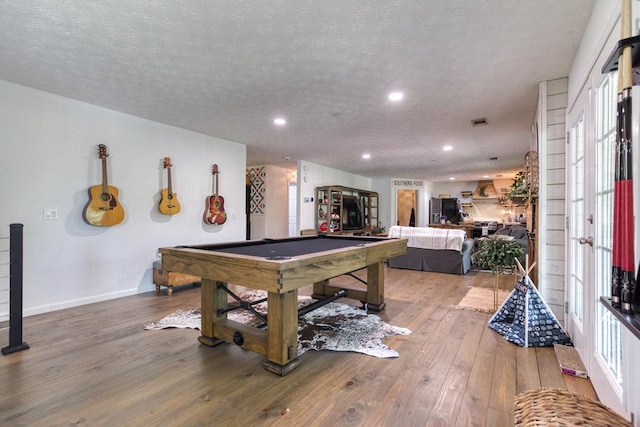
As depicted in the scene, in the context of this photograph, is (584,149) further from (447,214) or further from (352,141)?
(447,214)

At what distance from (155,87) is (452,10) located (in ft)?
8.94

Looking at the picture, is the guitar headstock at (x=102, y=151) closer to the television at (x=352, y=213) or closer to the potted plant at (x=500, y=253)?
the potted plant at (x=500, y=253)

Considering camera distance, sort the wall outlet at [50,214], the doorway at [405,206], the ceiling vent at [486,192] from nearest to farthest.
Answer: the wall outlet at [50,214] → the ceiling vent at [486,192] → the doorway at [405,206]

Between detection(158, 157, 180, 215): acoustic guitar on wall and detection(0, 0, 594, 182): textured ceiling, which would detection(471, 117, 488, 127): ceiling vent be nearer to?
detection(0, 0, 594, 182): textured ceiling

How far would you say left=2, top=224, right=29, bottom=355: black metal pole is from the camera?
94.0 inches

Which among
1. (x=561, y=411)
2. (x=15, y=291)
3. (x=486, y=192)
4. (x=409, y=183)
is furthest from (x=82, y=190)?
(x=486, y=192)

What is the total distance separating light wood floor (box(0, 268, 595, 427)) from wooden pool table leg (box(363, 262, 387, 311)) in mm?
439

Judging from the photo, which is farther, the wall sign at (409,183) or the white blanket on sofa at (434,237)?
the wall sign at (409,183)

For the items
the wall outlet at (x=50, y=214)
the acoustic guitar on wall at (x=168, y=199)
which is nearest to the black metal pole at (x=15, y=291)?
the wall outlet at (x=50, y=214)

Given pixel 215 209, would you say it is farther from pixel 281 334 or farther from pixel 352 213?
pixel 352 213

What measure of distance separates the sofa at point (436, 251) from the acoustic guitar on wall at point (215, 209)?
125 inches

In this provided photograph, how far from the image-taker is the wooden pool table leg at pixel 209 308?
254cm

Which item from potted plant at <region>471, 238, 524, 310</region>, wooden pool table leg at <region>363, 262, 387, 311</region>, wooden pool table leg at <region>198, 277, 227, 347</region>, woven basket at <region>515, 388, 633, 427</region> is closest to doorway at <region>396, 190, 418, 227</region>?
potted plant at <region>471, 238, 524, 310</region>

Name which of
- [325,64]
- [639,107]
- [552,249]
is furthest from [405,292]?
[639,107]
